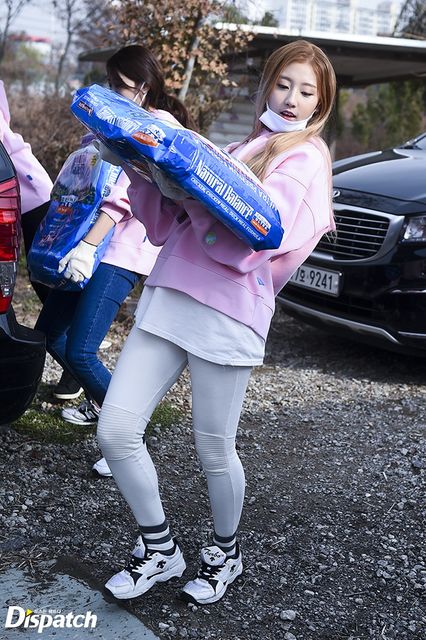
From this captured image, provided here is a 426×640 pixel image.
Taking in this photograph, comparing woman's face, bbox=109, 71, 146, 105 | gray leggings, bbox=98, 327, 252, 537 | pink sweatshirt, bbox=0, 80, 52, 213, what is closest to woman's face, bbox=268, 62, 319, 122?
gray leggings, bbox=98, 327, 252, 537

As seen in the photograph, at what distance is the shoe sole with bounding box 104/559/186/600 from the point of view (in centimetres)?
267

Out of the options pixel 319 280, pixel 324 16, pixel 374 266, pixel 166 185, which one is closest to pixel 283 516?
pixel 166 185

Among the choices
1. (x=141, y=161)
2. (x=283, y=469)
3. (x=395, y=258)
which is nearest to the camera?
(x=141, y=161)

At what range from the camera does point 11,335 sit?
2891mm

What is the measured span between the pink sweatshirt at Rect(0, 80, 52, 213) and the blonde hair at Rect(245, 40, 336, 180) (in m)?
1.56

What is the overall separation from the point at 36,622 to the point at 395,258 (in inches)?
126

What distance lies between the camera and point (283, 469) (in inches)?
156

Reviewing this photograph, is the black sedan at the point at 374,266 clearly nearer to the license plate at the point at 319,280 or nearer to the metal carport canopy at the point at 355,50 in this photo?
the license plate at the point at 319,280

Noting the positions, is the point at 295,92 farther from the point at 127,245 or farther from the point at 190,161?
the point at 127,245

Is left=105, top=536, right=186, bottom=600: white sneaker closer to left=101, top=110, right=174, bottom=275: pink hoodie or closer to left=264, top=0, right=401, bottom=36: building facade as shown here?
left=101, top=110, right=174, bottom=275: pink hoodie

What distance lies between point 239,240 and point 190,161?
33cm

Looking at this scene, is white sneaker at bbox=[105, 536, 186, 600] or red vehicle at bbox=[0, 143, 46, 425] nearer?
white sneaker at bbox=[105, 536, 186, 600]

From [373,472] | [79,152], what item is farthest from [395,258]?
[79,152]

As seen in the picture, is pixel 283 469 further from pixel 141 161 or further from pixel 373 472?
pixel 141 161
